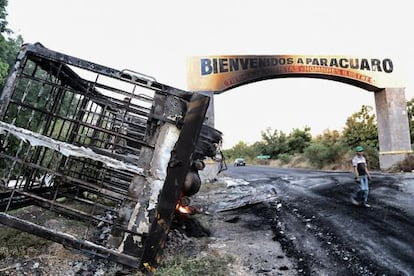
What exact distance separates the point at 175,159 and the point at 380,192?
25.3 feet

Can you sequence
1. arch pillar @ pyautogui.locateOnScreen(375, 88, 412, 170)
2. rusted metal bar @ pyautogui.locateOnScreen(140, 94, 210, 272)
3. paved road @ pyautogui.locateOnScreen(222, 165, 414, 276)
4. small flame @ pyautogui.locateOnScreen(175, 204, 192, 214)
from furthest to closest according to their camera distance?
arch pillar @ pyautogui.locateOnScreen(375, 88, 412, 170) → small flame @ pyautogui.locateOnScreen(175, 204, 192, 214) → paved road @ pyautogui.locateOnScreen(222, 165, 414, 276) → rusted metal bar @ pyautogui.locateOnScreen(140, 94, 210, 272)

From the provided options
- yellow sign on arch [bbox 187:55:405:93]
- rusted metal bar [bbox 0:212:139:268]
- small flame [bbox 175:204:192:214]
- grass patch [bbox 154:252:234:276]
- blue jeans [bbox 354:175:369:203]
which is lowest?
grass patch [bbox 154:252:234:276]

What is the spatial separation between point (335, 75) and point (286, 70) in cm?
245

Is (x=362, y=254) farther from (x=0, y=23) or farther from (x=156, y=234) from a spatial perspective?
(x=0, y=23)

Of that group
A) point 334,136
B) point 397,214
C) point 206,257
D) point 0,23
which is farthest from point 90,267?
point 334,136

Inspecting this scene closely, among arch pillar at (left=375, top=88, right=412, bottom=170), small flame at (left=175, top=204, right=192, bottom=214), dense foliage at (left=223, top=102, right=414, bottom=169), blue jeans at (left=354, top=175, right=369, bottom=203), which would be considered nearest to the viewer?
small flame at (left=175, top=204, right=192, bottom=214)

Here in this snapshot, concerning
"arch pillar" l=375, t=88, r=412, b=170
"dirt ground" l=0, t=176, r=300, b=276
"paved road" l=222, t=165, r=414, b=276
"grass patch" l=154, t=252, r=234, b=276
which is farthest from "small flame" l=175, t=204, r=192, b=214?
"arch pillar" l=375, t=88, r=412, b=170

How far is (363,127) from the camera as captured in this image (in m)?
25.5

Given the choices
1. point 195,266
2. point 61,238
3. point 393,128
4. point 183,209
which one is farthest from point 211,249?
point 393,128

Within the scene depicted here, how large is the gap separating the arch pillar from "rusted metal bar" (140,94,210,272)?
15.0 meters

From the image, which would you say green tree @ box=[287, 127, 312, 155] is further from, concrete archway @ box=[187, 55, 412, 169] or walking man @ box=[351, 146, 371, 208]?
walking man @ box=[351, 146, 371, 208]

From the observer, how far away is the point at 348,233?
16.5 feet

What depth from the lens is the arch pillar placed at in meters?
15.2

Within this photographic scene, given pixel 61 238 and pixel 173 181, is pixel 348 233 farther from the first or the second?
pixel 61 238
